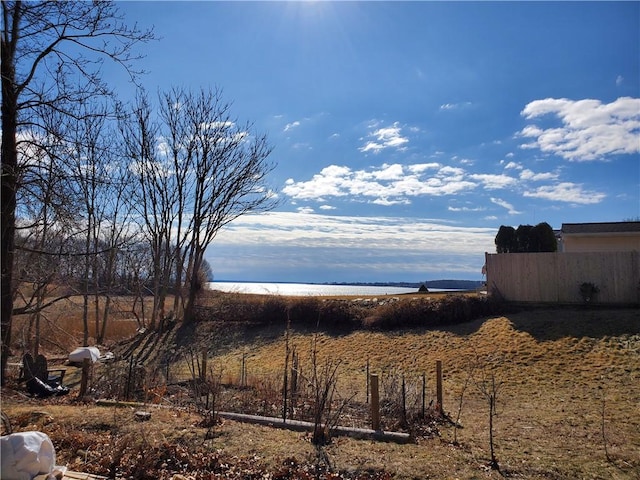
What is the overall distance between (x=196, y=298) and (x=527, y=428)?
1829cm

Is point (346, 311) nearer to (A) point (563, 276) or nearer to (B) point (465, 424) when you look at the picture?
(A) point (563, 276)

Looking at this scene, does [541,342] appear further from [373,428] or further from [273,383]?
[373,428]

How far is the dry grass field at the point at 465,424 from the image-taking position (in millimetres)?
5234

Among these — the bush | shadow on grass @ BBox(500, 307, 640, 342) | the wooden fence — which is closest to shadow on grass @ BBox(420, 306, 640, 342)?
shadow on grass @ BBox(500, 307, 640, 342)

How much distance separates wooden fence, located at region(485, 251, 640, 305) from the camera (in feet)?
53.6

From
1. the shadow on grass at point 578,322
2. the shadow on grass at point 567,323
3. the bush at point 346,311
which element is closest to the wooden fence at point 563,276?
the shadow on grass at point 567,323

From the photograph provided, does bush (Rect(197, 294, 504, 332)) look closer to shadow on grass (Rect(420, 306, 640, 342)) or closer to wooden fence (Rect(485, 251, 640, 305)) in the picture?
shadow on grass (Rect(420, 306, 640, 342))

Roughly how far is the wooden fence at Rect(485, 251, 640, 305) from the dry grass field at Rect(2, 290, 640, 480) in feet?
4.89

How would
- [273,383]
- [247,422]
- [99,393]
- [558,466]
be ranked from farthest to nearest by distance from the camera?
[273,383]
[99,393]
[247,422]
[558,466]

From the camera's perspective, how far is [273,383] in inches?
418

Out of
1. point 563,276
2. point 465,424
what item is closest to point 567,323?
point 563,276

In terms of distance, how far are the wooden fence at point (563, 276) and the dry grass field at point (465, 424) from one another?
1490mm

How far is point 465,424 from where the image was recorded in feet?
26.4

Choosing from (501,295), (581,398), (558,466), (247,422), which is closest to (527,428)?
(558,466)
